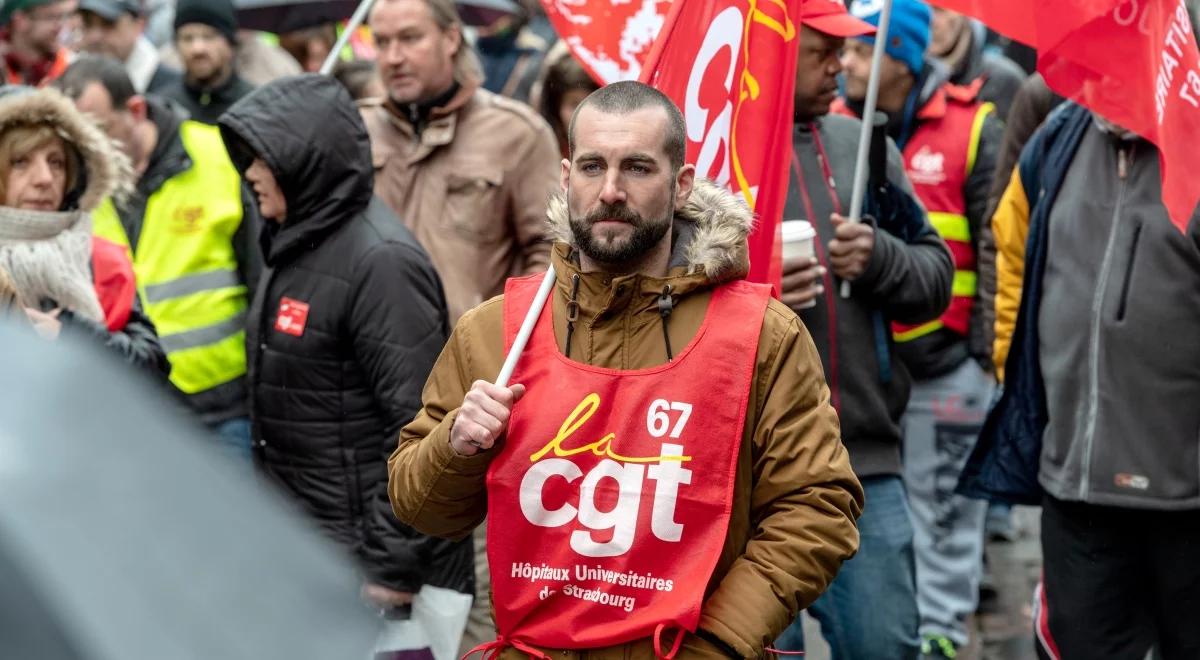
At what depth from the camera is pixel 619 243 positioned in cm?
415

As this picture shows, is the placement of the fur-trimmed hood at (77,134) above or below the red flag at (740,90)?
below

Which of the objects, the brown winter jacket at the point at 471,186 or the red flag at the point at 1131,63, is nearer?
the red flag at the point at 1131,63

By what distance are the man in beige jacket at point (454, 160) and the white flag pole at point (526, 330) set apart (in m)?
2.83

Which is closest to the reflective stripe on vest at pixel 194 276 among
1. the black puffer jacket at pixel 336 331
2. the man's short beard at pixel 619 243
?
the black puffer jacket at pixel 336 331

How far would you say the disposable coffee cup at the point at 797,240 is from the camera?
5543mm

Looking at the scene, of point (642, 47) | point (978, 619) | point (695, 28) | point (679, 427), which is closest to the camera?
point (679, 427)

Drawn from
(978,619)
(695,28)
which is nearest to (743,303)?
(695,28)

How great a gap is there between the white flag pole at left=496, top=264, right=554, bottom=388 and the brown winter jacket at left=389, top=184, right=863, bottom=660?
0.11 feet

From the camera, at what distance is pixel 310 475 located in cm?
592

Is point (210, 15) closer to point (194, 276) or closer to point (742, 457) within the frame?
point (194, 276)

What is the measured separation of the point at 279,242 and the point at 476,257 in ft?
4.43

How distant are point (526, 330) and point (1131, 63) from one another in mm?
2200

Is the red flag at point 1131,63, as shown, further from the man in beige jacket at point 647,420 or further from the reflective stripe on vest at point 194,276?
the reflective stripe on vest at point 194,276

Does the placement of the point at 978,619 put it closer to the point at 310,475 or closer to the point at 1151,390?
the point at 1151,390
